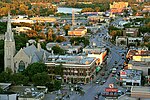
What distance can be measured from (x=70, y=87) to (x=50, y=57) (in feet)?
13.0

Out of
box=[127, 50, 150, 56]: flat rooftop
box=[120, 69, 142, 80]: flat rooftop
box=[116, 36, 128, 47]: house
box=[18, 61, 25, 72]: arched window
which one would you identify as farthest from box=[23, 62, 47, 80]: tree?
box=[116, 36, 128, 47]: house

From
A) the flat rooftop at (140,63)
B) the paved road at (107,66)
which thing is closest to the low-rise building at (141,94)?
the paved road at (107,66)

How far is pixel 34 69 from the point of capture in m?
24.0

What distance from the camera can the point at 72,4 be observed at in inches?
3656

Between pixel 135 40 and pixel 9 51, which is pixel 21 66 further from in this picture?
pixel 135 40

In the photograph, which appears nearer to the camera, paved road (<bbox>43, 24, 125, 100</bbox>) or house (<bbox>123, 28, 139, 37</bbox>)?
paved road (<bbox>43, 24, 125, 100</bbox>)

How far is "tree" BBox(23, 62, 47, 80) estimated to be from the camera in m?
23.9

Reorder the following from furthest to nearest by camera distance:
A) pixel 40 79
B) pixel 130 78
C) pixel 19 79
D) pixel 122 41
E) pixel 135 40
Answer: pixel 122 41
pixel 135 40
pixel 130 78
pixel 19 79
pixel 40 79

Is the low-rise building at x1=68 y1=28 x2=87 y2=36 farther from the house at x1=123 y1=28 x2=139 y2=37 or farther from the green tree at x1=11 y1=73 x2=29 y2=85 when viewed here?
the green tree at x1=11 y1=73 x2=29 y2=85

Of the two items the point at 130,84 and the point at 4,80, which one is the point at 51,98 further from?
the point at 130,84

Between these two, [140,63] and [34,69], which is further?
[140,63]

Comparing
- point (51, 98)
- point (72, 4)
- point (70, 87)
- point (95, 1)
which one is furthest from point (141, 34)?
point (95, 1)

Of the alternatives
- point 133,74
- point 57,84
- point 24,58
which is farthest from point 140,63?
point 24,58

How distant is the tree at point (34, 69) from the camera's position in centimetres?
2389
